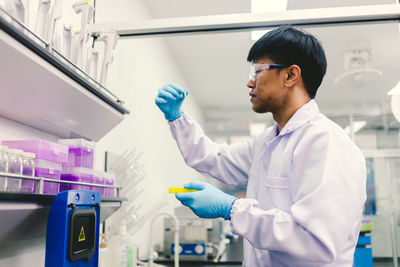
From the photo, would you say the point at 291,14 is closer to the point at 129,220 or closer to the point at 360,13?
the point at 360,13

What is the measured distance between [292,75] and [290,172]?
0.42 meters

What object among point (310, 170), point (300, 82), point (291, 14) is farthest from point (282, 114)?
point (291, 14)

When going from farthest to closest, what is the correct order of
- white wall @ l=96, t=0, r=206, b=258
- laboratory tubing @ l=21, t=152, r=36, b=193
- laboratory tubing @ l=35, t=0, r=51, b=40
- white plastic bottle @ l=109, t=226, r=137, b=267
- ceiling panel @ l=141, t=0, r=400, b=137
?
ceiling panel @ l=141, t=0, r=400, b=137
white wall @ l=96, t=0, r=206, b=258
white plastic bottle @ l=109, t=226, r=137, b=267
laboratory tubing @ l=35, t=0, r=51, b=40
laboratory tubing @ l=21, t=152, r=36, b=193

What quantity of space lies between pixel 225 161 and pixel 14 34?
3.94 ft

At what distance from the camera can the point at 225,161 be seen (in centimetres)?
187

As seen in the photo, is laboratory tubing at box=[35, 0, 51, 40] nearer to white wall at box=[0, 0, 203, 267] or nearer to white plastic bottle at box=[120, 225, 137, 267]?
white wall at box=[0, 0, 203, 267]

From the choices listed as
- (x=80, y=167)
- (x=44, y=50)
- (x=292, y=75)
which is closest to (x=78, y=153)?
(x=80, y=167)

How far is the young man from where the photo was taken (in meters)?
1.14

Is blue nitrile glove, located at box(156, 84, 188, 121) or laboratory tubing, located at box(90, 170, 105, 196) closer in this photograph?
laboratory tubing, located at box(90, 170, 105, 196)

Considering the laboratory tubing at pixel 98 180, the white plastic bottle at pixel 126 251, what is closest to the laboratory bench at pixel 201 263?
the white plastic bottle at pixel 126 251

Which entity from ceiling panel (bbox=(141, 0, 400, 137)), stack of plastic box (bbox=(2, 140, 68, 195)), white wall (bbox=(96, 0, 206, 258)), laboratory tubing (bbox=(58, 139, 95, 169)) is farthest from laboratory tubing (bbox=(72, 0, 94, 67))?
ceiling panel (bbox=(141, 0, 400, 137))

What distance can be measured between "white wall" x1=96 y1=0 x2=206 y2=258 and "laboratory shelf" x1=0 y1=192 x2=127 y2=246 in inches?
41.3

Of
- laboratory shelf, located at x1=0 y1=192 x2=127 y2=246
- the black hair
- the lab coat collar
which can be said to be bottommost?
laboratory shelf, located at x1=0 y1=192 x2=127 y2=246

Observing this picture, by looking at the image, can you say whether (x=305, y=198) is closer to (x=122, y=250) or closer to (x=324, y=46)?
(x=122, y=250)
